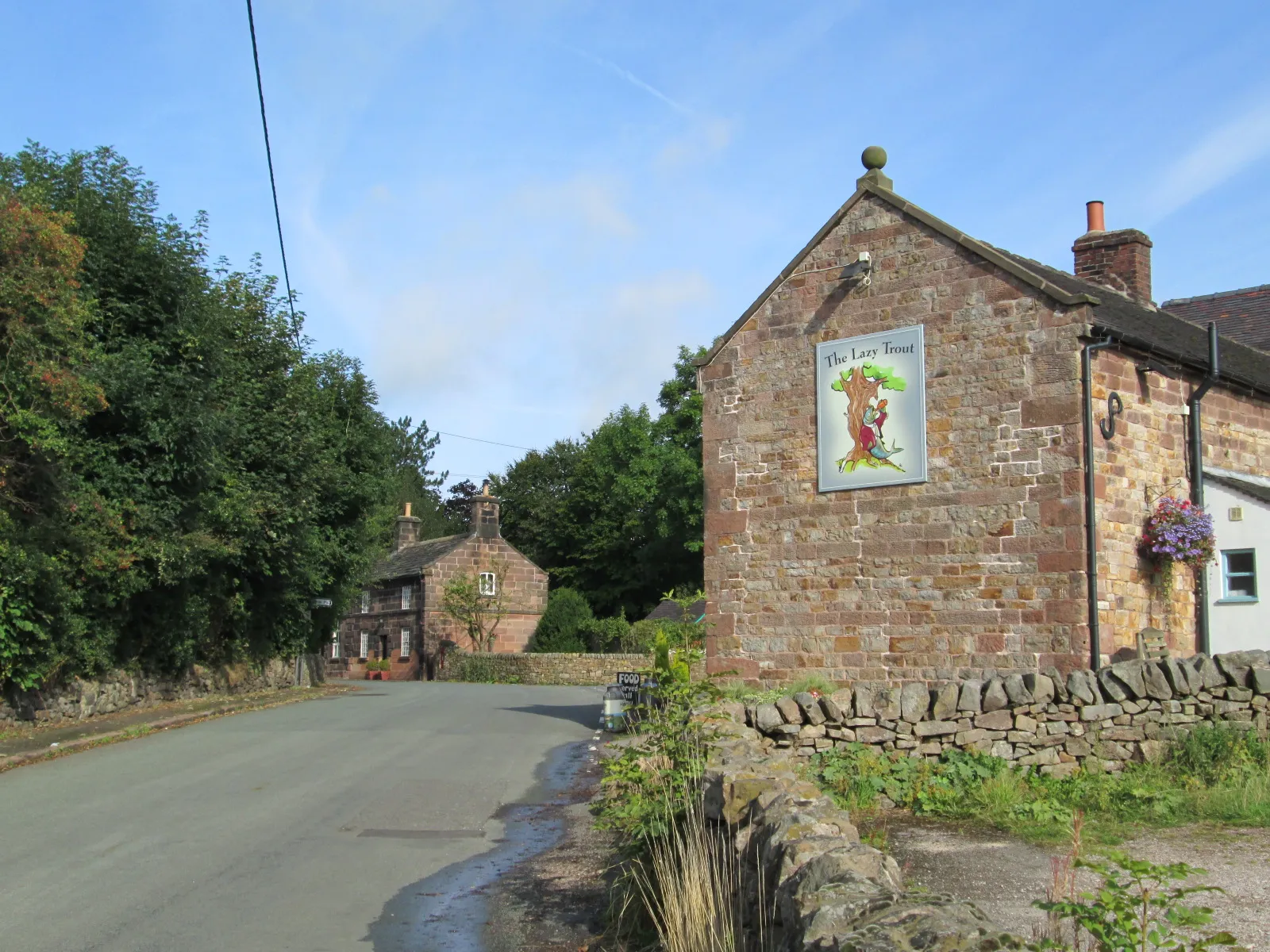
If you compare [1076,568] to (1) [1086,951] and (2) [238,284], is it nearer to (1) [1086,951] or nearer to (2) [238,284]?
(1) [1086,951]

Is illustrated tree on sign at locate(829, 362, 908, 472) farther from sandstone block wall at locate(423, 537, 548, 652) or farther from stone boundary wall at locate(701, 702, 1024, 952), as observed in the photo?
→ sandstone block wall at locate(423, 537, 548, 652)

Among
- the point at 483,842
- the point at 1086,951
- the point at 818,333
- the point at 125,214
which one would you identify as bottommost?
the point at 483,842

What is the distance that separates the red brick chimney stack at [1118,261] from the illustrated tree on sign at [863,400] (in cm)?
613

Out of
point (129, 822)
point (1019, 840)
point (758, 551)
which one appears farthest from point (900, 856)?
point (758, 551)

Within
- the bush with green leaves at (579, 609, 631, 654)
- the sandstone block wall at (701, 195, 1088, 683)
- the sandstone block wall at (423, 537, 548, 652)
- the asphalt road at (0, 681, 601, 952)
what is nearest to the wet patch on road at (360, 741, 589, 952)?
the asphalt road at (0, 681, 601, 952)

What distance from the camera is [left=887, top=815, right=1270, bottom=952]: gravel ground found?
20.1ft

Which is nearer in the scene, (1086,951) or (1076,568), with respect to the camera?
(1086,951)

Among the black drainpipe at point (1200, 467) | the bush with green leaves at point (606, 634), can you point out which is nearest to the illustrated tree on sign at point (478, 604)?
the bush with green leaves at point (606, 634)

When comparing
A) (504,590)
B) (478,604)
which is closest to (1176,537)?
(478,604)

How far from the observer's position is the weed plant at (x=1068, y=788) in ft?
30.8

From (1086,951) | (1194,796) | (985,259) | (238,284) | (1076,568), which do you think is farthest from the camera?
(238,284)

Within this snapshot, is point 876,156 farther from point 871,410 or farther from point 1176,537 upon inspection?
point 1176,537

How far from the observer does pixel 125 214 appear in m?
20.7

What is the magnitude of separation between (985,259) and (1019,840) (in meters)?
8.78
